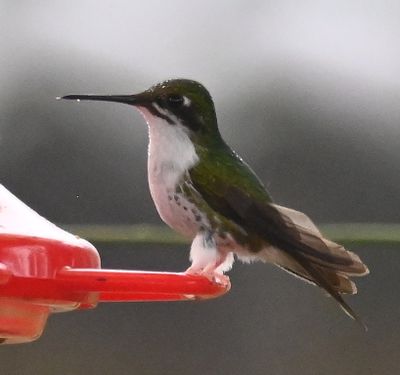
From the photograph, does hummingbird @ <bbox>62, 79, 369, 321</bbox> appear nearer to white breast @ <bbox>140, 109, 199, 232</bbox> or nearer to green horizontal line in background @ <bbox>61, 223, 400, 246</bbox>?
white breast @ <bbox>140, 109, 199, 232</bbox>

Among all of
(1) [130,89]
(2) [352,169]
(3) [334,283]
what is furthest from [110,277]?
(1) [130,89]

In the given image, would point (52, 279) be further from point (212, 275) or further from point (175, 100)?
A: point (175, 100)

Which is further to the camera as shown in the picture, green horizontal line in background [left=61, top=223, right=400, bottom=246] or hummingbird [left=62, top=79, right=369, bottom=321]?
green horizontal line in background [left=61, top=223, right=400, bottom=246]

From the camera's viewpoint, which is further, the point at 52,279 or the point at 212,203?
the point at 212,203

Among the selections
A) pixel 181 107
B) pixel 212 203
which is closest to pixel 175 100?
pixel 181 107

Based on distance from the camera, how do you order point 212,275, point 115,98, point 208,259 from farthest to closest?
1. point 208,259
2. point 115,98
3. point 212,275

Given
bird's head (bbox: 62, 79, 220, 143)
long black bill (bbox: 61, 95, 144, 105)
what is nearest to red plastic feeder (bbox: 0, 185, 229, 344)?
long black bill (bbox: 61, 95, 144, 105)

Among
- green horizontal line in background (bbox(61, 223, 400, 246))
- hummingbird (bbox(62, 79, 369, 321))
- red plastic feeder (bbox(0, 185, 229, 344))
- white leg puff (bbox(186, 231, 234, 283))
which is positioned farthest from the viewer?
green horizontal line in background (bbox(61, 223, 400, 246))

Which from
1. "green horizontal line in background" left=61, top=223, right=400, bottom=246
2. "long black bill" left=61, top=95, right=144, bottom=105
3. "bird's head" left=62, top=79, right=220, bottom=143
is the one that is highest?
"long black bill" left=61, top=95, right=144, bottom=105
